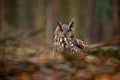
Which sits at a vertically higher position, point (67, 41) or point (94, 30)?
point (94, 30)

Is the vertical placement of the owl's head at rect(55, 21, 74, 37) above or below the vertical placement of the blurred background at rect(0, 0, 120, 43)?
below

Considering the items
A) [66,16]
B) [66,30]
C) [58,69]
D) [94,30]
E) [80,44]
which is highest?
[66,16]

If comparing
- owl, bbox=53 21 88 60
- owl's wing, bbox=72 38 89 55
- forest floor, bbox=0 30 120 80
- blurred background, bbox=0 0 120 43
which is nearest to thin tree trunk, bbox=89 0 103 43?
blurred background, bbox=0 0 120 43

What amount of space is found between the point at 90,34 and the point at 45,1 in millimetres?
8890

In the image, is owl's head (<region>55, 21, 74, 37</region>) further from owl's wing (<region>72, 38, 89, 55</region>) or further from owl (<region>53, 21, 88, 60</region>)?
owl's wing (<region>72, 38, 89, 55</region>)

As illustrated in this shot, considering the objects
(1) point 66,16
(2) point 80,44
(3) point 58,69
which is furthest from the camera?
(1) point 66,16

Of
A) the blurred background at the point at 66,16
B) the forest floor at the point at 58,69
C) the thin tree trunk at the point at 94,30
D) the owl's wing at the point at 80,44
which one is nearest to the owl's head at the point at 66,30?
the owl's wing at the point at 80,44

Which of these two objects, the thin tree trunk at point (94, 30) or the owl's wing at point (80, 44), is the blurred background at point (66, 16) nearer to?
the thin tree trunk at point (94, 30)

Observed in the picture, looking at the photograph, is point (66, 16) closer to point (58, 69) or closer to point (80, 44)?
point (80, 44)

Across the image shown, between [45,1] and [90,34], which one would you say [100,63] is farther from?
[45,1]

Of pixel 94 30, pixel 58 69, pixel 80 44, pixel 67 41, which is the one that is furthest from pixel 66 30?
pixel 94 30

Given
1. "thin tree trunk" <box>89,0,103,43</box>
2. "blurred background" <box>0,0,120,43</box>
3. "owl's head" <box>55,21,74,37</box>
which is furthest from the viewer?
"thin tree trunk" <box>89,0,103,43</box>

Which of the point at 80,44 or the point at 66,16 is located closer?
the point at 80,44

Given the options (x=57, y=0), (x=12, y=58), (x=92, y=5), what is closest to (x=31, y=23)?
(x=57, y=0)
